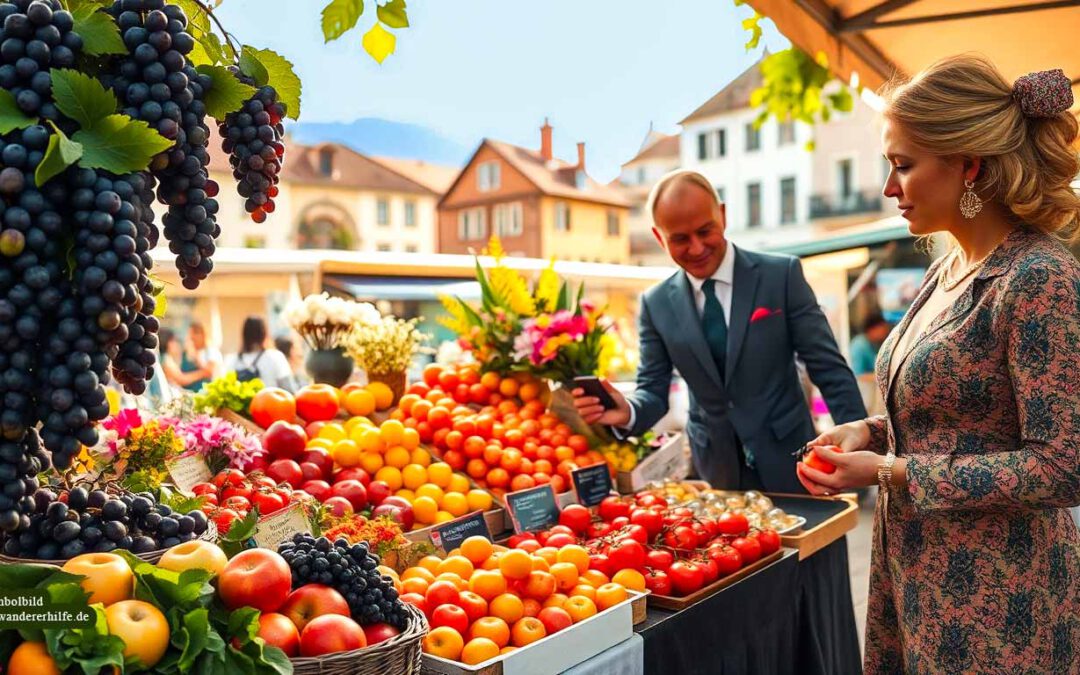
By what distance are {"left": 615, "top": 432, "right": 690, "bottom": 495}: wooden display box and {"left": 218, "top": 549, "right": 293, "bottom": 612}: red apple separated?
82.0 inches

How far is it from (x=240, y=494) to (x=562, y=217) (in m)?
43.3

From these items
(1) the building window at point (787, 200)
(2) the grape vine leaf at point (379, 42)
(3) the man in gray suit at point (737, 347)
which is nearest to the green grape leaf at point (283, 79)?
(2) the grape vine leaf at point (379, 42)

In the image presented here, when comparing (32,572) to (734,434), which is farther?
(734,434)

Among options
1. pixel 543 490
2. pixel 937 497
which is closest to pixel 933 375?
pixel 937 497

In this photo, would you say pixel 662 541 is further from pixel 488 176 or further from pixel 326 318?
pixel 488 176

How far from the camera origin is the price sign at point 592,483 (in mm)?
2834

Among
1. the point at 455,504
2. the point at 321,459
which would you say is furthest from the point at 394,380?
the point at 455,504

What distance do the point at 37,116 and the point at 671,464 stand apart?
281 centimetres

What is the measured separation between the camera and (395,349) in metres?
3.52

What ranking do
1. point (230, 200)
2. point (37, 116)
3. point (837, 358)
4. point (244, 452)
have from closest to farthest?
point (37, 116) < point (244, 452) < point (837, 358) < point (230, 200)

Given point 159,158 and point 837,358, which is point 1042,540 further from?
point 159,158

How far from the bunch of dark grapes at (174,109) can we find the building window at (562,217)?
43.6m

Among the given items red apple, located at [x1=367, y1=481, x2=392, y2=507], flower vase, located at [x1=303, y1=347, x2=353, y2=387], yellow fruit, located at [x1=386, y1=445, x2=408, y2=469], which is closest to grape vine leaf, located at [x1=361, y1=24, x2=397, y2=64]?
red apple, located at [x1=367, y1=481, x2=392, y2=507]

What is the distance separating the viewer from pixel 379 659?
4.15ft
